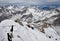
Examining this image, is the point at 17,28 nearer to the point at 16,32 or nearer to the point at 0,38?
the point at 16,32

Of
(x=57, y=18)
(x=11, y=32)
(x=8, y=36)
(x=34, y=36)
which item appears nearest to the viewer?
(x=8, y=36)

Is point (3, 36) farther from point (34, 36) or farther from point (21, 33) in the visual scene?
point (34, 36)

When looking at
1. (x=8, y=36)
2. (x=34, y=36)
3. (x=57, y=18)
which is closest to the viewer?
(x=8, y=36)

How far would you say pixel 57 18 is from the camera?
6488cm

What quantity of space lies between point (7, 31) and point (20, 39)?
1.58 metres

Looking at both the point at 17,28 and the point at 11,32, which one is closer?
the point at 11,32

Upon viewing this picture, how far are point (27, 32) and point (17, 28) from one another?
111 centimetres

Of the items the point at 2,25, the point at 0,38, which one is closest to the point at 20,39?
the point at 0,38

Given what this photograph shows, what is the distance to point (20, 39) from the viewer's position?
1772 centimetres

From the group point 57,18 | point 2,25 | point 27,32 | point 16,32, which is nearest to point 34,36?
point 27,32

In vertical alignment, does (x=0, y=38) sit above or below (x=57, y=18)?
above

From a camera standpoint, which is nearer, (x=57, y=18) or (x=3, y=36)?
(x=3, y=36)

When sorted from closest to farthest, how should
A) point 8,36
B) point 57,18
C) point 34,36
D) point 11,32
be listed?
point 8,36 < point 11,32 < point 34,36 < point 57,18

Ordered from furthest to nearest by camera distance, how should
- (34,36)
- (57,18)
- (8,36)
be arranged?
(57,18) → (34,36) → (8,36)
